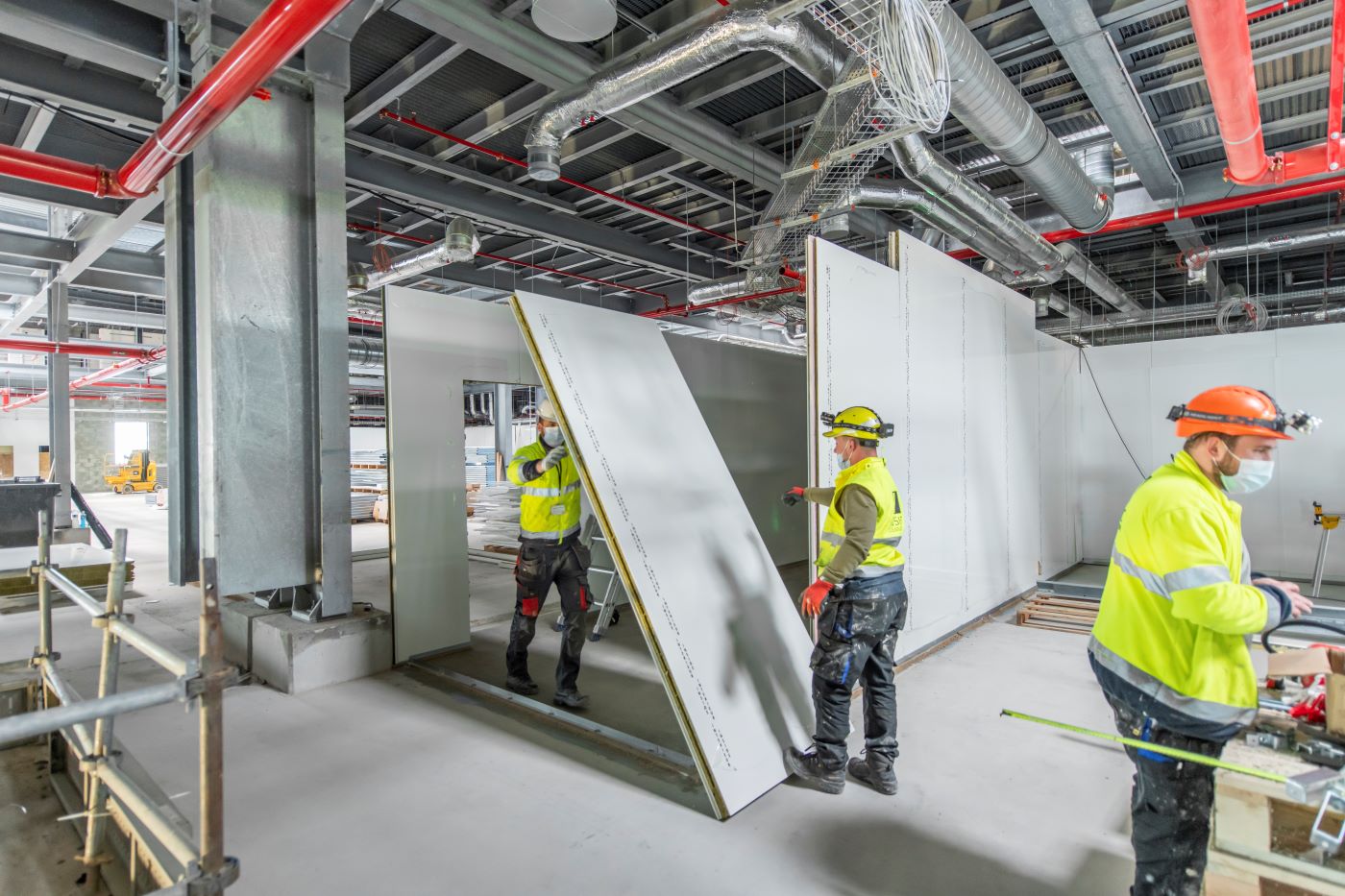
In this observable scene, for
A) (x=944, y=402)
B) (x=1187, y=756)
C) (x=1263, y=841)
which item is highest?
(x=944, y=402)

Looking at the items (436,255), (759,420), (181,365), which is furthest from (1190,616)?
(436,255)

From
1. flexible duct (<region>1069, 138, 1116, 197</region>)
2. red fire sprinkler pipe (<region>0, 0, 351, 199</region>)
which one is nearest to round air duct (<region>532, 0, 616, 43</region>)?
red fire sprinkler pipe (<region>0, 0, 351, 199</region>)

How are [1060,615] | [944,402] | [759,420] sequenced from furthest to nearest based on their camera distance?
[759,420], [1060,615], [944,402]

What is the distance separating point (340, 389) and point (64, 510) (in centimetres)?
723

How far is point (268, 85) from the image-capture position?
3945mm

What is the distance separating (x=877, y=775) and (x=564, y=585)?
1.87 m

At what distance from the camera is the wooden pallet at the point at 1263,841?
147 centimetres

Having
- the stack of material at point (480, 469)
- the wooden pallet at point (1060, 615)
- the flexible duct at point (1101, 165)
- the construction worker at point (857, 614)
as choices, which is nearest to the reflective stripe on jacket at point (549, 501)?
the construction worker at point (857, 614)

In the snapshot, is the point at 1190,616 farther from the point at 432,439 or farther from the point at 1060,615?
the point at 1060,615

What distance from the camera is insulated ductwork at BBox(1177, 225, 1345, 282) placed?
568cm

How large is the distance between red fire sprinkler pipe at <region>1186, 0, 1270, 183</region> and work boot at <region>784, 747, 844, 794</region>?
3.17 m

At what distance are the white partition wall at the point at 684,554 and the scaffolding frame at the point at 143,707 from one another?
1.54 m

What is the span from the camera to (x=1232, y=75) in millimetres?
2830

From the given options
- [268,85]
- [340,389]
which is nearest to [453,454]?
[340,389]
